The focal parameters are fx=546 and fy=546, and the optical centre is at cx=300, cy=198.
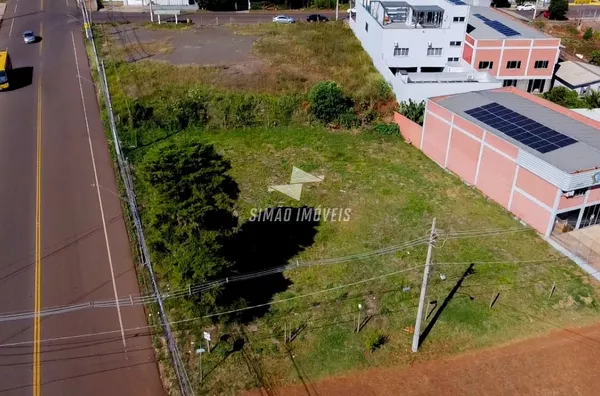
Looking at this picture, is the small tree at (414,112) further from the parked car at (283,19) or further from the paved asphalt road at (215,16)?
the paved asphalt road at (215,16)

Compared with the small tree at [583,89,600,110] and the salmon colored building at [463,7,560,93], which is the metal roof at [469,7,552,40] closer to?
the salmon colored building at [463,7,560,93]

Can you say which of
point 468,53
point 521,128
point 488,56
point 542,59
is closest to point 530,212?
point 521,128

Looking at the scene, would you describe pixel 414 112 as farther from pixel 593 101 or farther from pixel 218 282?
pixel 218 282

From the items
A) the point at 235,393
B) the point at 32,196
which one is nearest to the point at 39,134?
the point at 32,196

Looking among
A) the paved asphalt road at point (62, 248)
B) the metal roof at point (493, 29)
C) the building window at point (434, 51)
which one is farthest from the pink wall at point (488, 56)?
the paved asphalt road at point (62, 248)

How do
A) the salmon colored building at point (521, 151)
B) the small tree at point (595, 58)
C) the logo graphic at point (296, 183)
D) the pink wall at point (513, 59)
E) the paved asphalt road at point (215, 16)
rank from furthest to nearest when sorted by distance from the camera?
the paved asphalt road at point (215, 16) < the small tree at point (595, 58) < the pink wall at point (513, 59) < the logo graphic at point (296, 183) < the salmon colored building at point (521, 151)

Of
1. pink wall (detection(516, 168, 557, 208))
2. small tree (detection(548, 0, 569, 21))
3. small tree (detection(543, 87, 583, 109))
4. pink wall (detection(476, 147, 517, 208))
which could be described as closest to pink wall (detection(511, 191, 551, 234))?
pink wall (detection(516, 168, 557, 208))

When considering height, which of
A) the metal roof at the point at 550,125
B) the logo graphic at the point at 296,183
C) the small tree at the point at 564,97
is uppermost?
the metal roof at the point at 550,125
